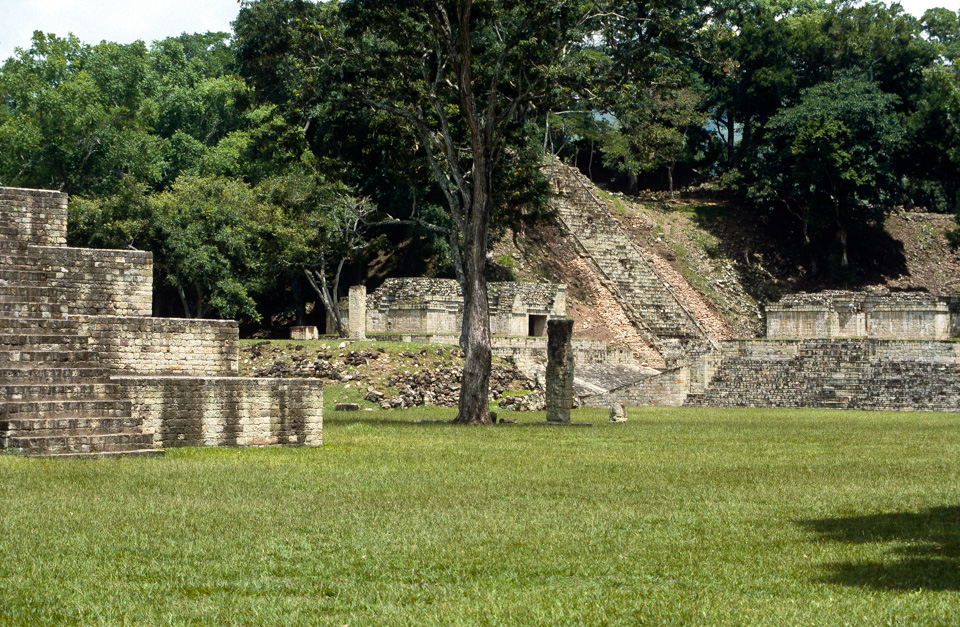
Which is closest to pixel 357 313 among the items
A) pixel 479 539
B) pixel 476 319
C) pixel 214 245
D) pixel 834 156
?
pixel 214 245

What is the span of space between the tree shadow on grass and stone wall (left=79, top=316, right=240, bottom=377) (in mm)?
10108

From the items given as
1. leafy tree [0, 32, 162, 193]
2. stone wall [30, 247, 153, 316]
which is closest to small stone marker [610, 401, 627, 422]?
stone wall [30, 247, 153, 316]

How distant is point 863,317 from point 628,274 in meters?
9.71

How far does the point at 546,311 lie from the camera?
42.6 meters

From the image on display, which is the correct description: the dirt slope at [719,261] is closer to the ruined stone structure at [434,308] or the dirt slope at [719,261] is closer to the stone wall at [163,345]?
the ruined stone structure at [434,308]

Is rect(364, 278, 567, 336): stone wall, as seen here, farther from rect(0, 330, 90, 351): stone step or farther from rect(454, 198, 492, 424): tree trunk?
rect(0, 330, 90, 351): stone step

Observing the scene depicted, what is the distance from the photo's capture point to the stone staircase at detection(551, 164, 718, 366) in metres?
42.6

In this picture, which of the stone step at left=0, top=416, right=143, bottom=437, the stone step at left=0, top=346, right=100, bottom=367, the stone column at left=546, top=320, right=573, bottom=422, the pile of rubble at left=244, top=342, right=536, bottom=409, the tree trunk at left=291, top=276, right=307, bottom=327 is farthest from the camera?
the tree trunk at left=291, top=276, right=307, bottom=327

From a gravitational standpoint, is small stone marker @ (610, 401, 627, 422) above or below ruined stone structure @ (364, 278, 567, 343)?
below

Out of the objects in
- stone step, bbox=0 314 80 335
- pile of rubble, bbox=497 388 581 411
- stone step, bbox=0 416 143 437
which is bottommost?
pile of rubble, bbox=497 388 581 411

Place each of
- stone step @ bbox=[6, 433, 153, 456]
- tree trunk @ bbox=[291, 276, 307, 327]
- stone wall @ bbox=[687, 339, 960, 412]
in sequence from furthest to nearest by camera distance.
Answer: tree trunk @ bbox=[291, 276, 307, 327], stone wall @ bbox=[687, 339, 960, 412], stone step @ bbox=[6, 433, 153, 456]

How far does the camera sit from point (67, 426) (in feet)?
44.6

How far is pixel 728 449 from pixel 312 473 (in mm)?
6856

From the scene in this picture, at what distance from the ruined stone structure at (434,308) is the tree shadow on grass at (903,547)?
98.4ft
